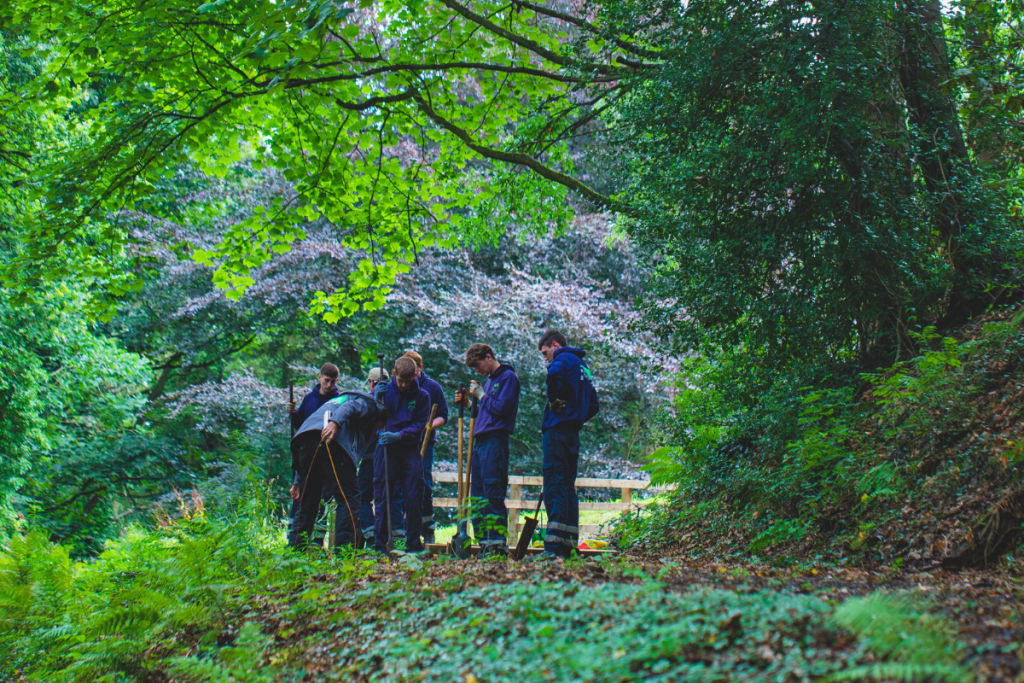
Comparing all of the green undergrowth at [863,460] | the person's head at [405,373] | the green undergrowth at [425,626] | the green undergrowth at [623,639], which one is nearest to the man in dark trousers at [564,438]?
the green undergrowth at [863,460]

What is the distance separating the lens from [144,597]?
509 cm

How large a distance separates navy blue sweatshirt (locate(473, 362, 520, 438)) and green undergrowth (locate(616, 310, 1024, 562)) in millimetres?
2170

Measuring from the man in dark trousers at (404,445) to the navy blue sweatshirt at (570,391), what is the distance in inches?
60.2

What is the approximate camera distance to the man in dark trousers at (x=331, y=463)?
24.4 feet

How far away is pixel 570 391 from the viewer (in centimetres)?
682

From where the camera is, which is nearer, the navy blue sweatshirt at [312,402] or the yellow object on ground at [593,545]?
the yellow object on ground at [593,545]

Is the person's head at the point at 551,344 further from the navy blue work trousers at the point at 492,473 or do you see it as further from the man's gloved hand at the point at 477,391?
the navy blue work trousers at the point at 492,473

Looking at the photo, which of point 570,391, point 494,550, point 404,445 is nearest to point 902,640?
point 570,391

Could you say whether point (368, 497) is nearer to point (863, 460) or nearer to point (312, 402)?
point (312, 402)

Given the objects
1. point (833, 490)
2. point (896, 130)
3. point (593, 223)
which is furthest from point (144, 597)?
point (593, 223)

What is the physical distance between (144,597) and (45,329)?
10214mm

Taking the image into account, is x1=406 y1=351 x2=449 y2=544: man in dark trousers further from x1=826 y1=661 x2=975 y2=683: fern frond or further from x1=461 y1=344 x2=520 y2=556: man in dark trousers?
x1=826 y1=661 x2=975 y2=683: fern frond

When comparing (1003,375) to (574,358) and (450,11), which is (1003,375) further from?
(450,11)

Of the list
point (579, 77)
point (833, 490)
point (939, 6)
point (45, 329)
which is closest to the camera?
point (833, 490)
